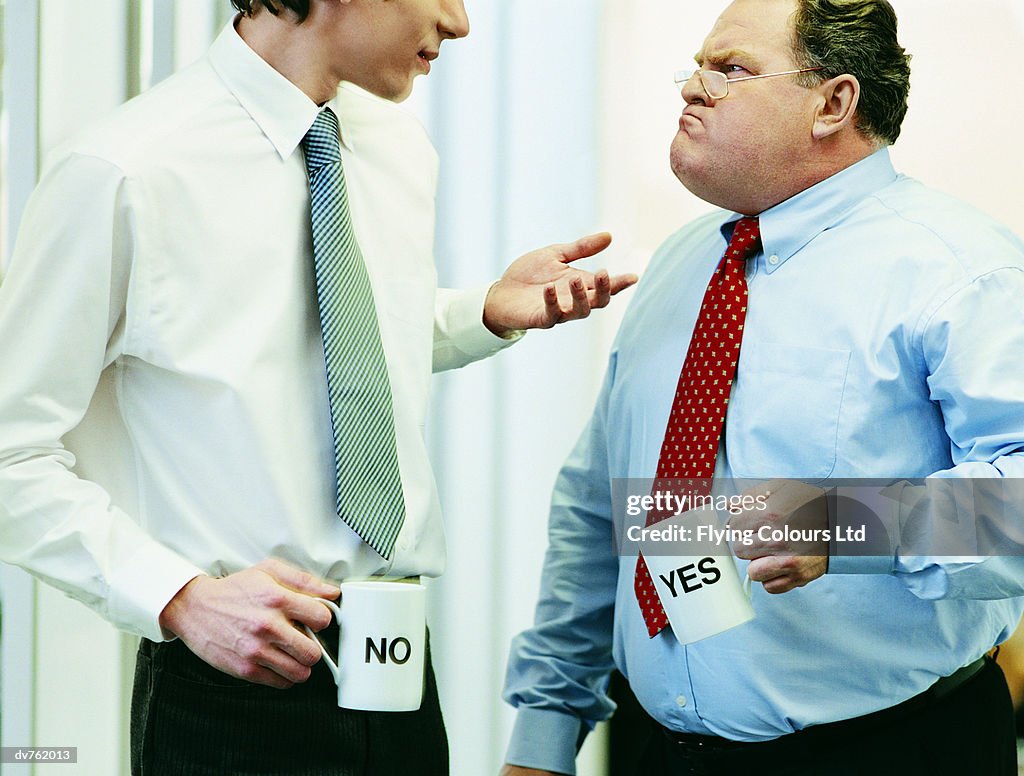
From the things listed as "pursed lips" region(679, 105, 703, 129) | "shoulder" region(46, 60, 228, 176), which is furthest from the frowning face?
"shoulder" region(46, 60, 228, 176)

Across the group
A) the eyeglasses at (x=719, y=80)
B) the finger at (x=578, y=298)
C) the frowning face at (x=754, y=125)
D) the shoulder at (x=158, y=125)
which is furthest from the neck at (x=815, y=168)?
the shoulder at (x=158, y=125)

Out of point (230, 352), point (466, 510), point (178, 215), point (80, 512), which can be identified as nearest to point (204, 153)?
point (178, 215)

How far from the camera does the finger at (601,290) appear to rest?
50.1 inches

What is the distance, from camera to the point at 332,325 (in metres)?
1.12

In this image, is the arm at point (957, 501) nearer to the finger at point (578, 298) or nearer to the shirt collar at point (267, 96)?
the finger at point (578, 298)

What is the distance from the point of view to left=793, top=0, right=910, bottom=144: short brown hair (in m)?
1.43

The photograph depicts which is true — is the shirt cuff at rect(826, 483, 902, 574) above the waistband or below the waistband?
above

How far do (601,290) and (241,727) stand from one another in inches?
24.0

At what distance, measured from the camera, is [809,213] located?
1418 millimetres

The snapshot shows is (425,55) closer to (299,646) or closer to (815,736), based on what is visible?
(299,646)

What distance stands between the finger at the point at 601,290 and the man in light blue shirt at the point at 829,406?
198 mm

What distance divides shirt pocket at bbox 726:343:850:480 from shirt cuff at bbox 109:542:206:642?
0.67 m

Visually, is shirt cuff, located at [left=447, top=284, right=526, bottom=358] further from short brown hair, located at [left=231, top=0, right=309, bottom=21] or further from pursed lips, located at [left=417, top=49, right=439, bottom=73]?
short brown hair, located at [left=231, top=0, right=309, bottom=21]

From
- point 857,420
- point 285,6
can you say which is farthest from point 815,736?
point 285,6
